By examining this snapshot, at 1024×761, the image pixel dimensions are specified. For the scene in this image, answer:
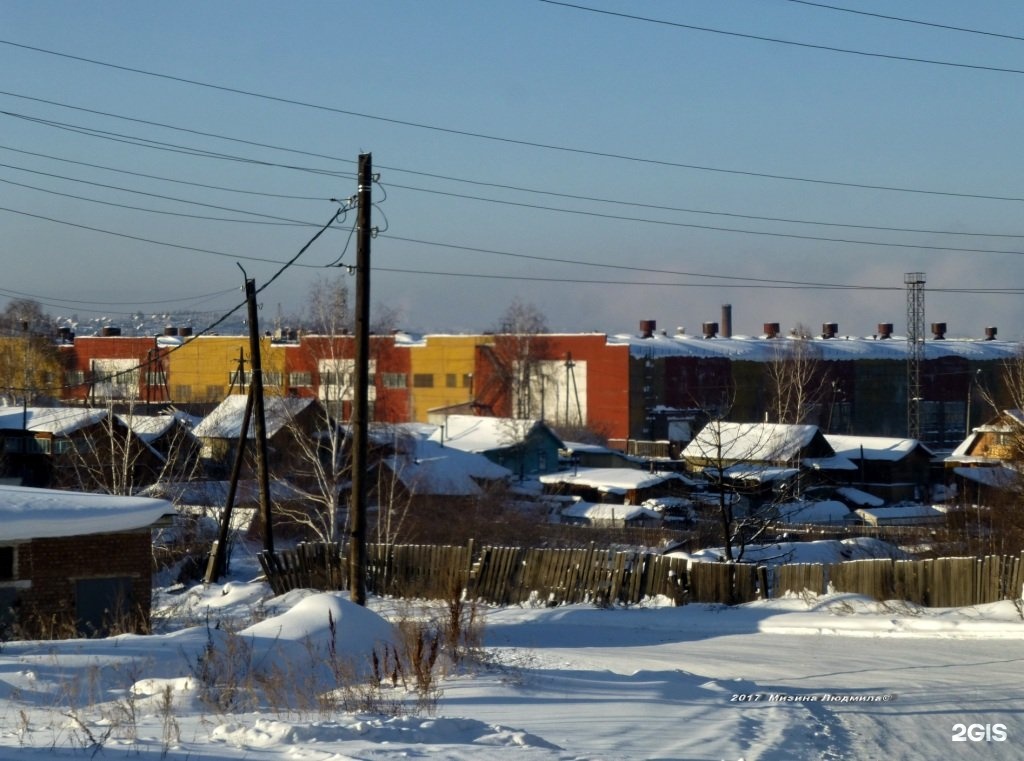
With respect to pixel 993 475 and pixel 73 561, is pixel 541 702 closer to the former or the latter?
pixel 73 561

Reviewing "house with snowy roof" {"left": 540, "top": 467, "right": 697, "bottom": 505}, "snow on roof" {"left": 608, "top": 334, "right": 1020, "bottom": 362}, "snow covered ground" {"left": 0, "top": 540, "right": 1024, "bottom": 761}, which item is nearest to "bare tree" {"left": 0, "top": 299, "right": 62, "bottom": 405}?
"house with snowy roof" {"left": 540, "top": 467, "right": 697, "bottom": 505}

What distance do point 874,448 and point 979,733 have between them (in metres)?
52.4

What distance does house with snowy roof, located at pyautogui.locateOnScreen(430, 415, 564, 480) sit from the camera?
196 ft

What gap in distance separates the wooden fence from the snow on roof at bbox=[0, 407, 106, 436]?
20.2 m

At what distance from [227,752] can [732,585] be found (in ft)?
54.5

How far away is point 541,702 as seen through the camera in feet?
29.7

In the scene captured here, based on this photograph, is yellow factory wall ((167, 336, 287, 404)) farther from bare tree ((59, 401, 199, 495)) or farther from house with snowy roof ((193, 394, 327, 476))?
bare tree ((59, 401, 199, 495))

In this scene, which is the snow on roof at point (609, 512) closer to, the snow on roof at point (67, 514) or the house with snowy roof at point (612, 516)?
the house with snowy roof at point (612, 516)

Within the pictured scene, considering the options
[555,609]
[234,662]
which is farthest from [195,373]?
[234,662]

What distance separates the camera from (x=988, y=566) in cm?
1938

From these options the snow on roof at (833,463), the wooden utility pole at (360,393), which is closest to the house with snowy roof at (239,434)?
the wooden utility pole at (360,393)

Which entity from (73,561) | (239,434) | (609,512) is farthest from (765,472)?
(73,561)

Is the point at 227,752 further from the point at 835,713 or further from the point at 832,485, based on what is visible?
the point at 832,485

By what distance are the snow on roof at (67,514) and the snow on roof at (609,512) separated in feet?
98.3
